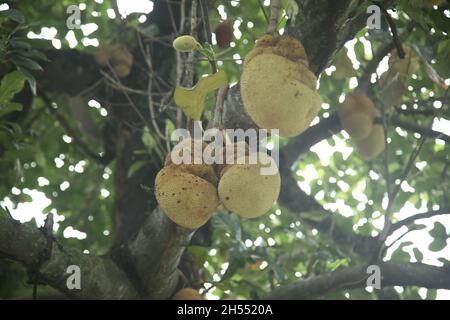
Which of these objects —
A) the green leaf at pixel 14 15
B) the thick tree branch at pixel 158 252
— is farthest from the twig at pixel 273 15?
the green leaf at pixel 14 15

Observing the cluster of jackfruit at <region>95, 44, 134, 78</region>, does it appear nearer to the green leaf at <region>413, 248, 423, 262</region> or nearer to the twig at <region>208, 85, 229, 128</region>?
the twig at <region>208, 85, 229, 128</region>

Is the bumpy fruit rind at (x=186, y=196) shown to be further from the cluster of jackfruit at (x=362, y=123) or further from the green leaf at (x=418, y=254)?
the green leaf at (x=418, y=254)

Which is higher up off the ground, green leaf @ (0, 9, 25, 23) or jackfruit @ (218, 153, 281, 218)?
green leaf @ (0, 9, 25, 23)

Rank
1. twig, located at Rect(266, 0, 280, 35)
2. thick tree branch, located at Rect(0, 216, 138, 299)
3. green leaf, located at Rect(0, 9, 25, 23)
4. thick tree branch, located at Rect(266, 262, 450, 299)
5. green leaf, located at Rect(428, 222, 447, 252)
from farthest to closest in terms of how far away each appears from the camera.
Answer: green leaf, located at Rect(428, 222, 447, 252) → thick tree branch, located at Rect(266, 262, 450, 299) → green leaf, located at Rect(0, 9, 25, 23) → thick tree branch, located at Rect(0, 216, 138, 299) → twig, located at Rect(266, 0, 280, 35)

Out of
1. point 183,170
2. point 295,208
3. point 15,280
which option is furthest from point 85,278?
point 295,208

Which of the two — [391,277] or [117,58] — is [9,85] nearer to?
[117,58]

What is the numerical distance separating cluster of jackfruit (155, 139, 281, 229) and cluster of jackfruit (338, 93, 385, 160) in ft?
4.28

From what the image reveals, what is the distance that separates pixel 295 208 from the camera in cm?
287

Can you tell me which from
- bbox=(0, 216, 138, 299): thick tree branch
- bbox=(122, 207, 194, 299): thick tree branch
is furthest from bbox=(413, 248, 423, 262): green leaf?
bbox=(0, 216, 138, 299): thick tree branch

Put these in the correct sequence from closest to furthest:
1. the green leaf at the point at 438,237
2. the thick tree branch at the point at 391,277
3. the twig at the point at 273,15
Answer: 1. the twig at the point at 273,15
2. the thick tree branch at the point at 391,277
3. the green leaf at the point at 438,237

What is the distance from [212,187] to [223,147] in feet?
0.36

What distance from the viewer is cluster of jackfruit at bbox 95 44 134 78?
283 cm

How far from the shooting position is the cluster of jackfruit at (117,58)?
283cm

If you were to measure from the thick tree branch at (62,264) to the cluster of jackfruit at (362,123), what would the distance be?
3.98 ft
